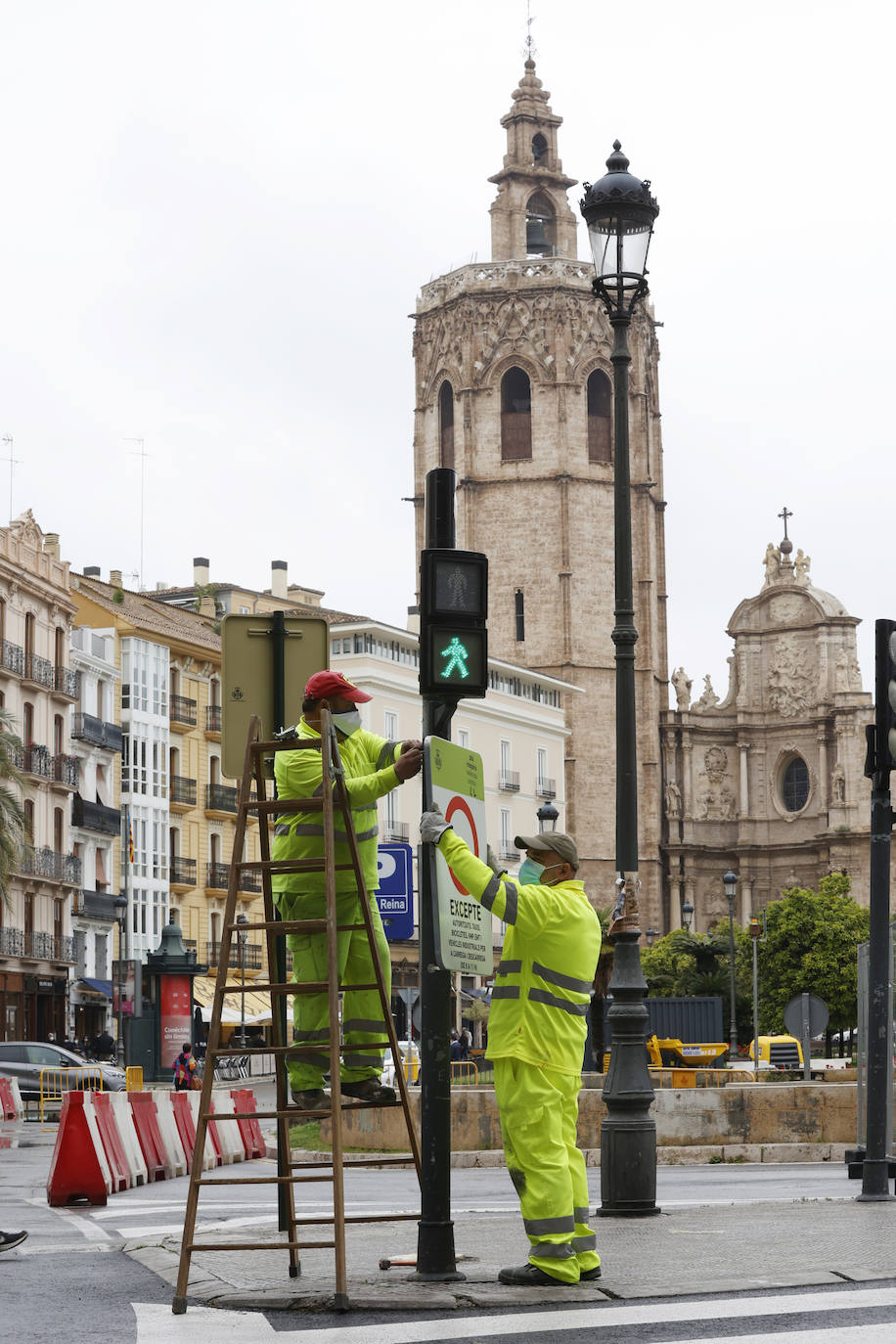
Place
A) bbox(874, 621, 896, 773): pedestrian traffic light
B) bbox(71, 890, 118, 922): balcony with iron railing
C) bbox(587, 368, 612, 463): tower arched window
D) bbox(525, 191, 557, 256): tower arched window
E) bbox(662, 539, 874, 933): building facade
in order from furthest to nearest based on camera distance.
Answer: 1. bbox(525, 191, 557, 256): tower arched window
2. bbox(587, 368, 612, 463): tower arched window
3. bbox(662, 539, 874, 933): building facade
4. bbox(71, 890, 118, 922): balcony with iron railing
5. bbox(874, 621, 896, 773): pedestrian traffic light

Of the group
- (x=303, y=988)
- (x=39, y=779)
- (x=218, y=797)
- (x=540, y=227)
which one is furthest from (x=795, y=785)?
(x=303, y=988)

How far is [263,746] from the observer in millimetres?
8047

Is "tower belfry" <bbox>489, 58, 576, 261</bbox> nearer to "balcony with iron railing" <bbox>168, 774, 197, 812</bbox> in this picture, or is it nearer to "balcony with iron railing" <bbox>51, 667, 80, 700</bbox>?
"balcony with iron railing" <bbox>168, 774, 197, 812</bbox>

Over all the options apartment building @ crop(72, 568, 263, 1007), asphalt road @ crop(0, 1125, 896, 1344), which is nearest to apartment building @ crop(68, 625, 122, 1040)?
apartment building @ crop(72, 568, 263, 1007)

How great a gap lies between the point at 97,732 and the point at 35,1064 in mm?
23934

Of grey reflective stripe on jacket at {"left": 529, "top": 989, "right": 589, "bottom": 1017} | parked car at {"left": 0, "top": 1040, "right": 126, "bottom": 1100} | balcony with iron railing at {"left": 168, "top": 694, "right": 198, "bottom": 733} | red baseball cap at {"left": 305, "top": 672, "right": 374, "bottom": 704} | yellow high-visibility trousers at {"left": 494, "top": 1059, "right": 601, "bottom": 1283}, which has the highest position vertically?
balcony with iron railing at {"left": 168, "top": 694, "right": 198, "bottom": 733}

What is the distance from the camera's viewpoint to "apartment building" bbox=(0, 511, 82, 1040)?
174 ft

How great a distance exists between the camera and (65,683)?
57.1 m

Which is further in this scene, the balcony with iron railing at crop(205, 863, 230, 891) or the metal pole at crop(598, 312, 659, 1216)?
the balcony with iron railing at crop(205, 863, 230, 891)

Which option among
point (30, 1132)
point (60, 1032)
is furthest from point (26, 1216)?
point (60, 1032)

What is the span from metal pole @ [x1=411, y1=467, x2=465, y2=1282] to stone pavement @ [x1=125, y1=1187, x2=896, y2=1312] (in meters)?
0.13

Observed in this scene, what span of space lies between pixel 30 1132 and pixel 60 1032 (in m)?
27.1

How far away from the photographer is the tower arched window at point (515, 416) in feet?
279

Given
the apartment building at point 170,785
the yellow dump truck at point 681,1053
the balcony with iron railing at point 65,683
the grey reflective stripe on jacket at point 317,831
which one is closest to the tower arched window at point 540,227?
the apartment building at point 170,785
